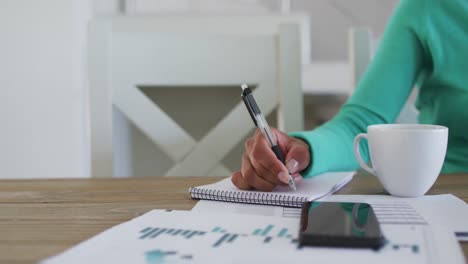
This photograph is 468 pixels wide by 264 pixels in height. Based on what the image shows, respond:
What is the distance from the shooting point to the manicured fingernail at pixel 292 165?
Result: 67 centimetres

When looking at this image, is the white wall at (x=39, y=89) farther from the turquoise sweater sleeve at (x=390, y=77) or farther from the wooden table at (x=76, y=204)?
the turquoise sweater sleeve at (x=390, y=77)

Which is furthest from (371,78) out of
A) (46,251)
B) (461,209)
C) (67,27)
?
(67,27)

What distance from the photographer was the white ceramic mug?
59cm

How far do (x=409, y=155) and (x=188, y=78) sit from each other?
2.02 feet

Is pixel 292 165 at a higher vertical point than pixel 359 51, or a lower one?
lower

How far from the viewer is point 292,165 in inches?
26.7

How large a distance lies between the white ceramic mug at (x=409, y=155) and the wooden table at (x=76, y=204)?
0.04 metres

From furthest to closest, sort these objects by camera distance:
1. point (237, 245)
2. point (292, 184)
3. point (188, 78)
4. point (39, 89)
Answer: point (39, 89) → point (188, 78) → point (292, 184) → point (237, 245)

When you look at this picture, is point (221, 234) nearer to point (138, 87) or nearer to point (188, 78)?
point (188, 78)

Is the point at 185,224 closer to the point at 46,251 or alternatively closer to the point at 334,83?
the point at 46,251

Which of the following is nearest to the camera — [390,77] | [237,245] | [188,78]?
[237,245]

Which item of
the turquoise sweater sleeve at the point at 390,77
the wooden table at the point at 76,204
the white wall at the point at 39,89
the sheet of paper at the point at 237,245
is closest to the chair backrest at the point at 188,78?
the turquoise sweater sleeve at the point at 390,77

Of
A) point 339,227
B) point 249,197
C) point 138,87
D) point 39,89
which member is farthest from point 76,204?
point 39,89

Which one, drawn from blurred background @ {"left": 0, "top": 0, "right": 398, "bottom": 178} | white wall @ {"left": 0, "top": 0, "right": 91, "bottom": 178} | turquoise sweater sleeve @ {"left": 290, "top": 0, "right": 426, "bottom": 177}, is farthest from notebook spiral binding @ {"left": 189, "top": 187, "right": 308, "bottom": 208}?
white wall @ {"left": 0, "top": 0, "right": 91, "bottom": 178}
